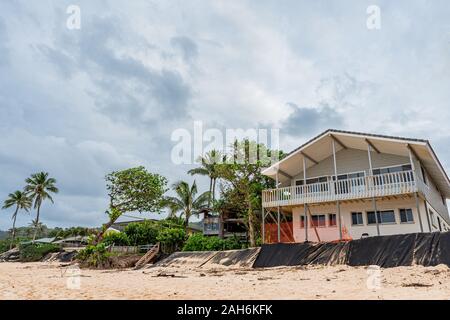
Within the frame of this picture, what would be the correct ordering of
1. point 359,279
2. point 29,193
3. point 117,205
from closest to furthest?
1. point 359,279
2. point 117,205
3. point 29,193

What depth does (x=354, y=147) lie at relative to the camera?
17.8 meters

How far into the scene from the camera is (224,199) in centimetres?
2280

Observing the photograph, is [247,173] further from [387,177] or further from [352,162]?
[387,177]

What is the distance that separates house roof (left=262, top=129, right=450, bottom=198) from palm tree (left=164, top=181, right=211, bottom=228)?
13.9 metres

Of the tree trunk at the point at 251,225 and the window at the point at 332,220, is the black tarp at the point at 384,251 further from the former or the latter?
the tree trunk at the point at 251,225

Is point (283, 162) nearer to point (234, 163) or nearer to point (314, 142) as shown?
point (314, 142)

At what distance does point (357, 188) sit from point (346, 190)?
0.65 m

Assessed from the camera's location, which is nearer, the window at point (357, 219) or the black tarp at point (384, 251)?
the black tarp at point (384, 251)

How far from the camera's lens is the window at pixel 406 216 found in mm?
15140

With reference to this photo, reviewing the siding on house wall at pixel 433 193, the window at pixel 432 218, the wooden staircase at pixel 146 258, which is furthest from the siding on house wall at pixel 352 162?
the wooden staircase at pixel 146 258

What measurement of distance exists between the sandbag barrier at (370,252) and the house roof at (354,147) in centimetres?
568

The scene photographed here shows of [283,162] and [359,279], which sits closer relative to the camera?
[359,279]
